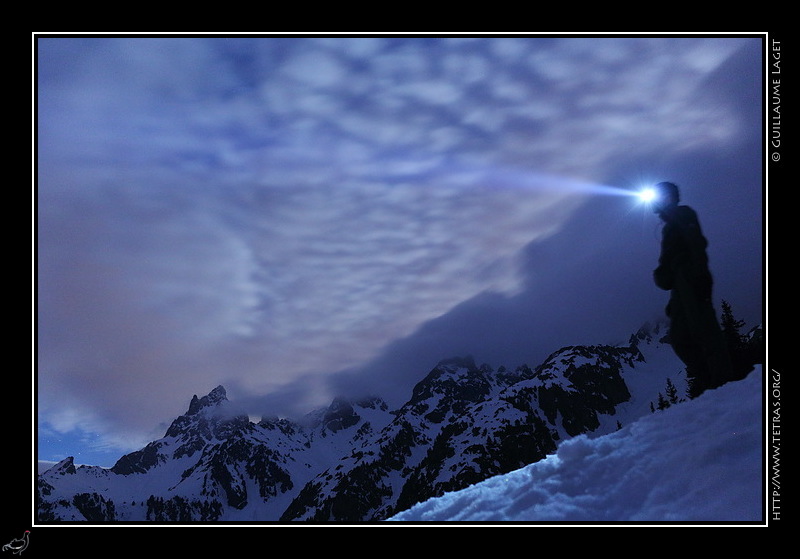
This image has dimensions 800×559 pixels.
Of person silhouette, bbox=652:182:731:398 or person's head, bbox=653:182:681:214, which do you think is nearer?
person silhouette, bbox=652:182:731:398

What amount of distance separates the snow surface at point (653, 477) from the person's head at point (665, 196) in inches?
174

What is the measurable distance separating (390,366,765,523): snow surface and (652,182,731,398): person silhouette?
3.06 ft

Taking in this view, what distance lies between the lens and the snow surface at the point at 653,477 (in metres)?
10.1

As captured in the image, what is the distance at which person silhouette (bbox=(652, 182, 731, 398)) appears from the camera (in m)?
13.9

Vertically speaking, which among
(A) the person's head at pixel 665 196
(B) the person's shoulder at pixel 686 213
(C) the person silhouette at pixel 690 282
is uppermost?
(A) the person's head at pixel 665 196

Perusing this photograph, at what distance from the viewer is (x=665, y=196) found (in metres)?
14.5
